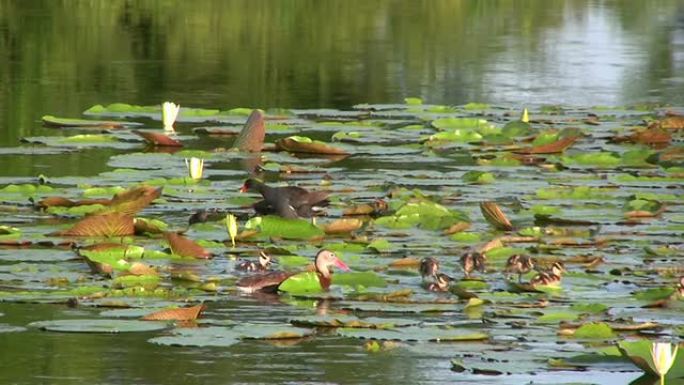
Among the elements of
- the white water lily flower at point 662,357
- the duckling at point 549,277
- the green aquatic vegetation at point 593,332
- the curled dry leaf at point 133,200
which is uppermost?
the white water lily flower at point 662,357

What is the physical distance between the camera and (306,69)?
1817 centimetres

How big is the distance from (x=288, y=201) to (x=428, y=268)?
5.39 ft

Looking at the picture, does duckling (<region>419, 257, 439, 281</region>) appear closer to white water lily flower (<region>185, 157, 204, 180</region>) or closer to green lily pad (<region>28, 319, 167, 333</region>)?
green lily pad (<region>28, 319, 167, 333</region>)

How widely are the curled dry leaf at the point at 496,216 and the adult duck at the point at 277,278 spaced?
4.69ft

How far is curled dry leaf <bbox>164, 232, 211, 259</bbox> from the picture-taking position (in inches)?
291

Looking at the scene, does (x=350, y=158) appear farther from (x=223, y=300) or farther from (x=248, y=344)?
(x=248, y=344)

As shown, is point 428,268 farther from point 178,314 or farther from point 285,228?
point 285,228

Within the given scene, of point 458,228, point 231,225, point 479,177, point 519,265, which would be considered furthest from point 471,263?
point 479,177

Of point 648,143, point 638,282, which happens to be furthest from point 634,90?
point 638,282

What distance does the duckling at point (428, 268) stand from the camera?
6.94 m

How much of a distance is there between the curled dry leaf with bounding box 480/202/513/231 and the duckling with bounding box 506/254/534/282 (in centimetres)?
96

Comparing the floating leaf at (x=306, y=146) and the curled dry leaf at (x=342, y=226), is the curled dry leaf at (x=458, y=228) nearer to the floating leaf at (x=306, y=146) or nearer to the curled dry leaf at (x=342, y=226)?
the curled dry leaf at (x=342, y=226)

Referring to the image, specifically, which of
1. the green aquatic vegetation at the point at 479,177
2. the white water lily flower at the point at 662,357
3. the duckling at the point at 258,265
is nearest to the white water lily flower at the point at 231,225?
the duckling at the point at 258,265

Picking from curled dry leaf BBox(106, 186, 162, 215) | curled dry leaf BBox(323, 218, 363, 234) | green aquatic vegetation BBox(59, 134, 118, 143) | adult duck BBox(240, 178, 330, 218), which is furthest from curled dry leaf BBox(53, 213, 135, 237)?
green aquatic vegetation BBox(59, 134, 118, 143)
